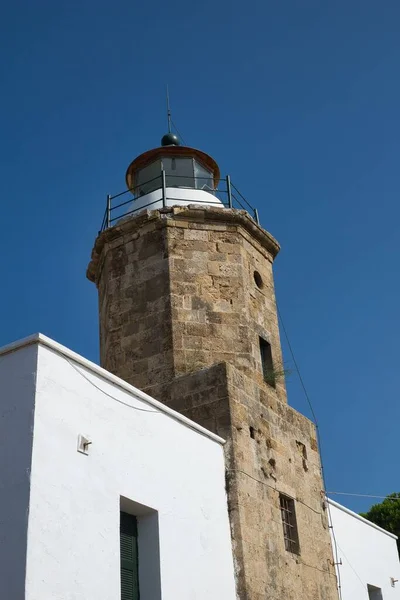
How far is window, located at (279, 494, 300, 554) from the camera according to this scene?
10.7 meters

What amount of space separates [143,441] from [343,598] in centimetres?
509

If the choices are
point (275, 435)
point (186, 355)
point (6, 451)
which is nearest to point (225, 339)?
point (186, 355)

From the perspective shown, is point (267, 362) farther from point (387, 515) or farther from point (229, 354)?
point (387, 515)

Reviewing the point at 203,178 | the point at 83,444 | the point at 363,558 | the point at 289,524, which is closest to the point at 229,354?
the point at 289,524

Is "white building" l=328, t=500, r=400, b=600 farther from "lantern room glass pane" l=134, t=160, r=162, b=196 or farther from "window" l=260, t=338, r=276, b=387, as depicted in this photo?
"lantern room glass pane" l=134, t=160, r=162, b=196

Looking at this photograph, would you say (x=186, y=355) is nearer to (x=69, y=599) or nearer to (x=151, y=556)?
(x=151, y=556)

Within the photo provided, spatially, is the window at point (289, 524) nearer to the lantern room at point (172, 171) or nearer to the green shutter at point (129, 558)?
the green shutter at point (129, 558)

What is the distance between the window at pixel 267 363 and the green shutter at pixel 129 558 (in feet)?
12.5

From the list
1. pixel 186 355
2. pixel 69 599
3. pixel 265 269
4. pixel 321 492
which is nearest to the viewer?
pixel 69 599

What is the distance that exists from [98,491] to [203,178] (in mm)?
7538

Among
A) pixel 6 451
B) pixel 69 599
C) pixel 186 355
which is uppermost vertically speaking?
pixel 186 355

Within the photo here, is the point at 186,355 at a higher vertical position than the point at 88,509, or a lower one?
higher

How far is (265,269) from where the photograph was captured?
Result: 12766 mm

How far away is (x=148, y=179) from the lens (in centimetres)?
1423
